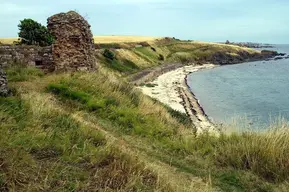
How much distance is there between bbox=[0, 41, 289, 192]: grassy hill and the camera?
217 inches

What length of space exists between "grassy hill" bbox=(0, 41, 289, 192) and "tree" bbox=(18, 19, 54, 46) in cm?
421

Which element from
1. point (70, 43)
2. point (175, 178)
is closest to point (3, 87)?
point (175, 178)

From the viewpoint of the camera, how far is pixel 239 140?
9.91 m

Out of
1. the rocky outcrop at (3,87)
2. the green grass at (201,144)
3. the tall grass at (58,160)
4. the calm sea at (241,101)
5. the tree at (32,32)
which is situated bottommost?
the calm sea at (241,101)

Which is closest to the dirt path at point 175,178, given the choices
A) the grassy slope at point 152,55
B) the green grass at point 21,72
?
the green grass at point 21,72

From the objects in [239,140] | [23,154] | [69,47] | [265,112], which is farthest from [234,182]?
[265,112]

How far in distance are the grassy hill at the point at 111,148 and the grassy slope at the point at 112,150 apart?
17 millimetres

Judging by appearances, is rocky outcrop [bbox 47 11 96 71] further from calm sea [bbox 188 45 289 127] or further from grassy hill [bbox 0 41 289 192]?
calm sea [bbox 188 45 289 127]

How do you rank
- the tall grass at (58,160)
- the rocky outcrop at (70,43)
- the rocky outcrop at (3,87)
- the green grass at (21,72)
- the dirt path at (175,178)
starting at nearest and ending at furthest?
the tall grass at (58,160) → the dirt path at (175,178) → the rocky outcrop at (3,87) → the green grass at (21,72) → the rocky outcrop at (70,43)

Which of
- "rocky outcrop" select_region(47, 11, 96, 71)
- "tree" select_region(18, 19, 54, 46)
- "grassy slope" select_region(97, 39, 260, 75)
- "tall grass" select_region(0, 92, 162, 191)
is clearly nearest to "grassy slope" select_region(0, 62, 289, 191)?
"tall grass" select_region(0, 92, 162, 191)

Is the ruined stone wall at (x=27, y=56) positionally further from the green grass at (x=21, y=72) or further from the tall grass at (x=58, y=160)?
the tall grass at (x=58, y=160)

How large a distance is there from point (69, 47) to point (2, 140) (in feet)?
38.6

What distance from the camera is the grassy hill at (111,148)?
5.51 metres

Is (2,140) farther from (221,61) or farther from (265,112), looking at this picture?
(221,61)
